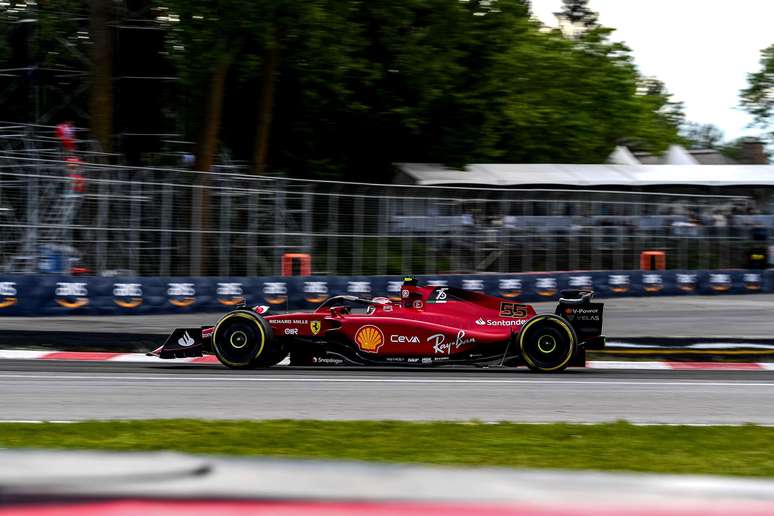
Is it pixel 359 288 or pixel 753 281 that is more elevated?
pixel 753 281

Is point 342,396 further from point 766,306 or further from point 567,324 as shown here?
point 766,306

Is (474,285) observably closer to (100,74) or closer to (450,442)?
(100,74)

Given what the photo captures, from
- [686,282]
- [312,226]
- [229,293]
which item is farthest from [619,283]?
[229,293]

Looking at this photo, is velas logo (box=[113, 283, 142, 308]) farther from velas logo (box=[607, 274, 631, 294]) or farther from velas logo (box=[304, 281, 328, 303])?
velas logo (box=[607, 274, 631, 294])

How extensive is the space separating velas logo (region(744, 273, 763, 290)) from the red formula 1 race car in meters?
15.5

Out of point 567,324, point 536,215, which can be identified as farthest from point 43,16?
point 567,324

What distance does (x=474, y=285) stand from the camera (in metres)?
23.6

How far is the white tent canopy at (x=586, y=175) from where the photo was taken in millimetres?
31062

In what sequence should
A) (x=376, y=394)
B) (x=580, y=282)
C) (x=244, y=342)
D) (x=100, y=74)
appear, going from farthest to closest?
(x=100, y=74) < (x=580, y=282) < (x=244, y=342) < (x=376, y=394)

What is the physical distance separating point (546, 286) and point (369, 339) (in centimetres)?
1183

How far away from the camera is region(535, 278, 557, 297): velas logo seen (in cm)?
2477

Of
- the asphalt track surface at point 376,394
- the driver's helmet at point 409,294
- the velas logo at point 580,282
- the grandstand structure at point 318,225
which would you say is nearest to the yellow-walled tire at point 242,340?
the asphalt track surface at point 376,394

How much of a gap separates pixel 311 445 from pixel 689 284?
20446 mm

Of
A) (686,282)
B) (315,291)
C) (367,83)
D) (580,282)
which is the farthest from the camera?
(367,83)
